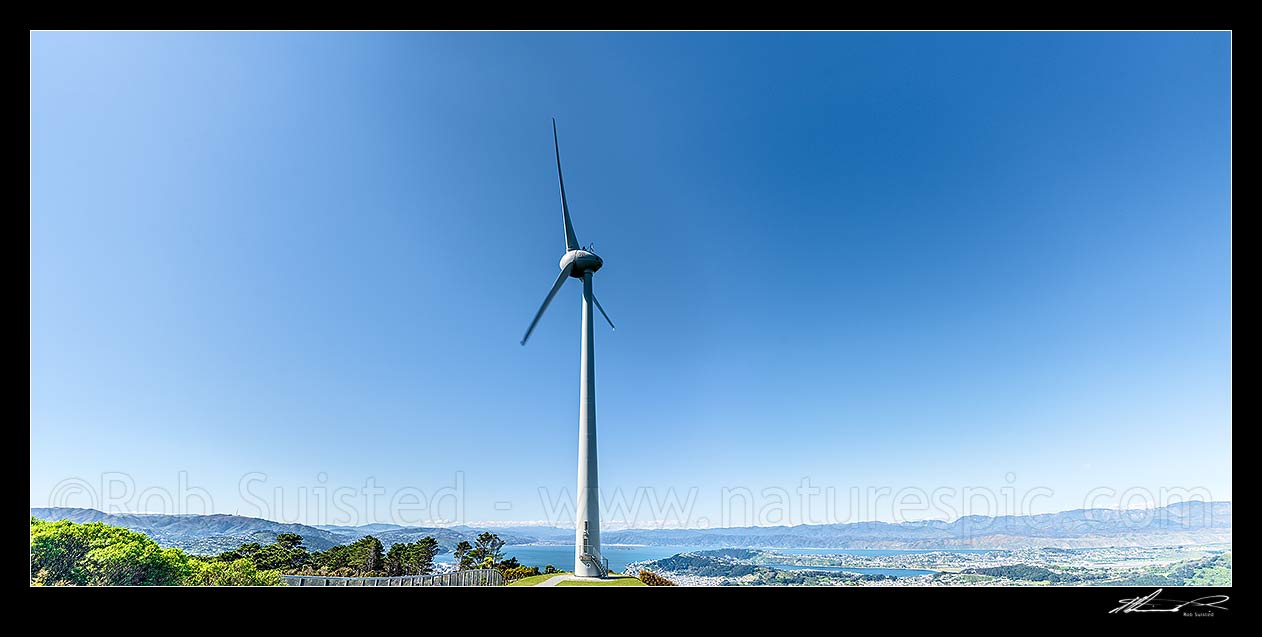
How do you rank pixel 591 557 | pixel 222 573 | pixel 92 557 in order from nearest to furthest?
1. pixel 591 557
2. pixel 92 557
3. pixel 222 573

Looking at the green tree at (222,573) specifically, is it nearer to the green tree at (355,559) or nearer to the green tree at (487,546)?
A: the green tree at (355,559)

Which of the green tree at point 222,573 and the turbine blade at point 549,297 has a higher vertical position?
the turbine blade at point 549,297

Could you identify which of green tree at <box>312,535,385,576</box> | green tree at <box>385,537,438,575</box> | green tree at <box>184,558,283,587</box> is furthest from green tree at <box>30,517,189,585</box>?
green tree at <box>385,537,438,575</box>

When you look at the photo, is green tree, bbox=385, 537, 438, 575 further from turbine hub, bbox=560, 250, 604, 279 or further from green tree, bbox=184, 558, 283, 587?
turbine hub, bbox=560, 250, 604, 279

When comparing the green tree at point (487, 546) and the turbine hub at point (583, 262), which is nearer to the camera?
the turbine hub at point (583, 262)

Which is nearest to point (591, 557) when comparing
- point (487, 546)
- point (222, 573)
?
point (487, 546)

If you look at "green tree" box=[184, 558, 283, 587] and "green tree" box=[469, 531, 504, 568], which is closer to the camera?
"green tree" box=[184, 558, 283, 587]
